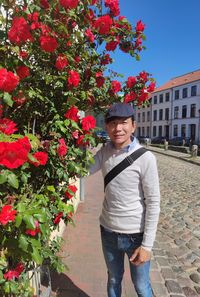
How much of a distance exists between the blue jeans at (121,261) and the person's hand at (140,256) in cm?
8

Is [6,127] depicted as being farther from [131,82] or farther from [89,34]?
[131,82]

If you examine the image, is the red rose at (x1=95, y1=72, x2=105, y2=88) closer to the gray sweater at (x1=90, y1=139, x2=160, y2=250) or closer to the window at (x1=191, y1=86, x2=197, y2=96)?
the gray sweater at (x1=90, y1=139, x2=160, y2=250)

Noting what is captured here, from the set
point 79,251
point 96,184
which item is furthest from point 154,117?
point 79,251

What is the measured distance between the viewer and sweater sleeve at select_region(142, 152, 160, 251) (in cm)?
241

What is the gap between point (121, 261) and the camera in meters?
2.83

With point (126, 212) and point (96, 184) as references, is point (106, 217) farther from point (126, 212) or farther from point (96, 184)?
point (96, 184)

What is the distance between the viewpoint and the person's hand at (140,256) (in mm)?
2447

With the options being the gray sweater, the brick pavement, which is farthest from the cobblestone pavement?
the gray sweater

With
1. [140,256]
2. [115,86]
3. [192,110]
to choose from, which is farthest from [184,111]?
[140,256]

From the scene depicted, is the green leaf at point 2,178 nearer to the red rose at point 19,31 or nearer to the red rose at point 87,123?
the red rose at point 19,31

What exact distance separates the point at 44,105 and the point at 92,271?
2811 millimetres

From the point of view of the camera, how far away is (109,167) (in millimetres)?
2609

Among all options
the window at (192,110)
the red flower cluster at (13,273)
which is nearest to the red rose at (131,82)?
the red flower cluster at (13,273)

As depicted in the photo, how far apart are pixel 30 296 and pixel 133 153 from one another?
1.27 m
